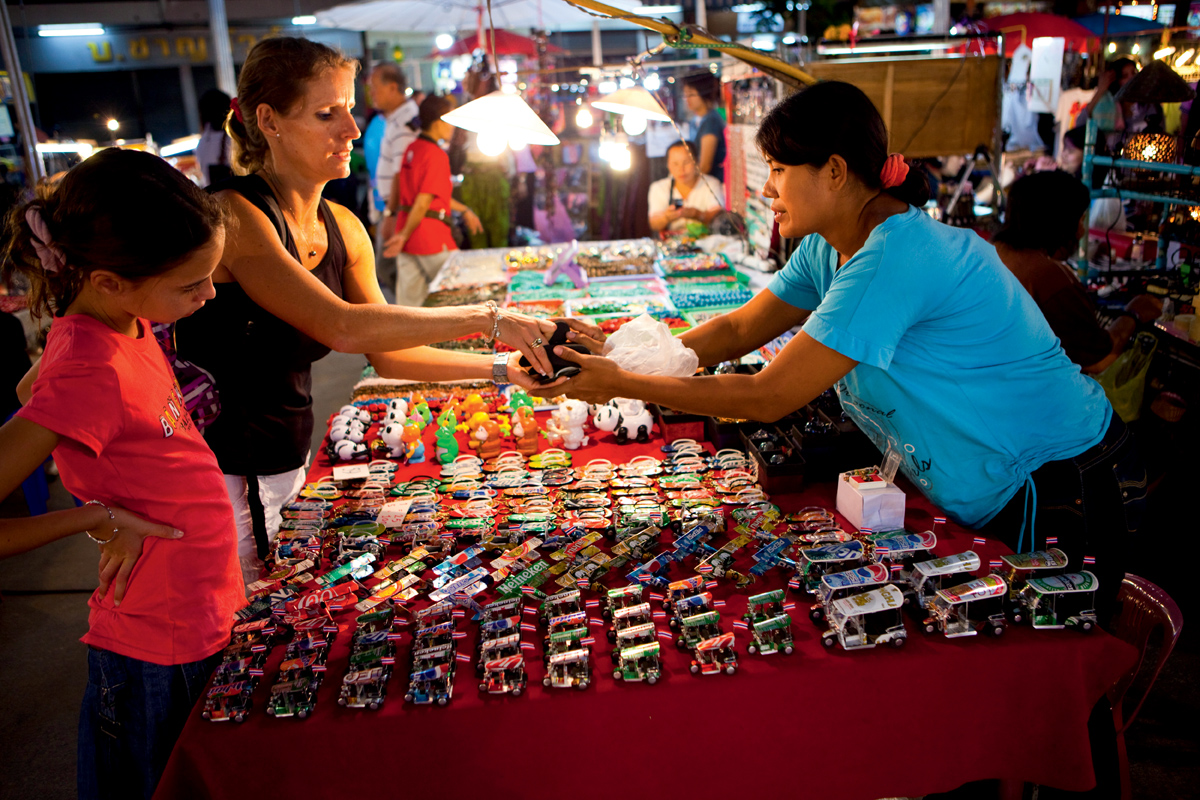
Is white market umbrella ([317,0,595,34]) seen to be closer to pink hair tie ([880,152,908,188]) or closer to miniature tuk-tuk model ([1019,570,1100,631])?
pink hair tie ([880,152,908,188])

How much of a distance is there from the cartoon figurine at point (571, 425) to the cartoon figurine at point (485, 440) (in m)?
0.18

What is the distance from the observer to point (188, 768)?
4.41 ft

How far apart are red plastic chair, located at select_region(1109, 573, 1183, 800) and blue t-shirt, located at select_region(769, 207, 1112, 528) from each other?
434mm

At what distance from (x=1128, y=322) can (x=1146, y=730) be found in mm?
1740

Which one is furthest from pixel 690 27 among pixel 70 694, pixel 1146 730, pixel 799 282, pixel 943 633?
pixel 70 694

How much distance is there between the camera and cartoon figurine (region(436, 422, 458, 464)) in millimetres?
2473

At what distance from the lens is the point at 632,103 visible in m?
3.38

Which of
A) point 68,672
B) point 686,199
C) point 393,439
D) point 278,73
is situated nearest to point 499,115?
point 278,73

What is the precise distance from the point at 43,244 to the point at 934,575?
67.1 inches

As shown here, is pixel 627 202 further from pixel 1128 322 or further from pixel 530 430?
pixel 530 430

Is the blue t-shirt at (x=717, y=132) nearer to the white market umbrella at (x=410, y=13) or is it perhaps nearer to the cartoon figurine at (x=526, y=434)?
the white market umbrella at (x=410, y=13)

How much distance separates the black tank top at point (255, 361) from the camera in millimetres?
1892

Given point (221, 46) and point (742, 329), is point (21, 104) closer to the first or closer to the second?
point (221, 46)

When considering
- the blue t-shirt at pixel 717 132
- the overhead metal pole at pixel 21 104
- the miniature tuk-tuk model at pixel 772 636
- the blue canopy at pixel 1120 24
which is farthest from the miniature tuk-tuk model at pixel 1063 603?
the blue canopy at pixel 1120 24
